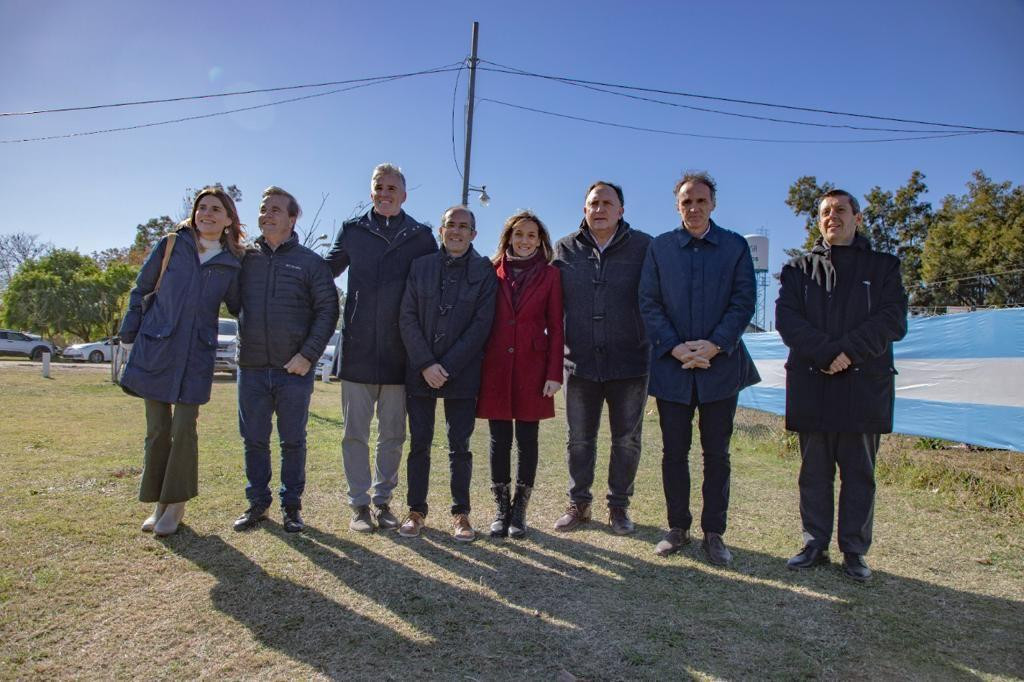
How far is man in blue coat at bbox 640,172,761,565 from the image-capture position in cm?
353

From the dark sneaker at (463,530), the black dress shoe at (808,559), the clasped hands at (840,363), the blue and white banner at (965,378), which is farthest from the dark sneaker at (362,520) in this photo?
the blue and white banner at (965,378)

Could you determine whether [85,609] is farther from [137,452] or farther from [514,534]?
[137,452]

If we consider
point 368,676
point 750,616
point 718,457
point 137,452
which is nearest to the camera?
point 368,676

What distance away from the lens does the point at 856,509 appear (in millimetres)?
3342

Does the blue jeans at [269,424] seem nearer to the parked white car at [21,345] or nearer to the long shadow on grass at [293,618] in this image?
the long shadow on grass at [293,618]

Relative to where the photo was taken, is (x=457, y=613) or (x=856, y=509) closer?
(x=457, y=613)

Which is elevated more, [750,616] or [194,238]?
[194,238]

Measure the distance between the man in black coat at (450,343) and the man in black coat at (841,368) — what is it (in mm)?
1781

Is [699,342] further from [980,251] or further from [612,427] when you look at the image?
[980,251]

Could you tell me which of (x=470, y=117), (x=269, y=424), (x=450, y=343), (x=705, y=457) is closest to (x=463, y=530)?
(x=450, y=343)

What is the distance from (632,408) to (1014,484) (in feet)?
10.7

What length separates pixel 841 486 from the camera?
136 inches

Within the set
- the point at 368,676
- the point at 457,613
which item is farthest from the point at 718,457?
the point at 368,676

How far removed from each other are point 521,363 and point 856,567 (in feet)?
6.99
